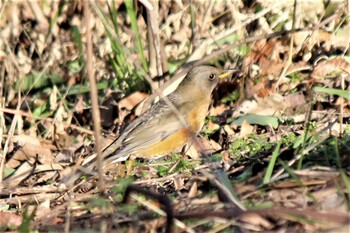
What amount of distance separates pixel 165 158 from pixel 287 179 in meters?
2.78

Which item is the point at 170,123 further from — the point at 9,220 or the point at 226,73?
the point at 9,220

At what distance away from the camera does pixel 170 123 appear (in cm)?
829

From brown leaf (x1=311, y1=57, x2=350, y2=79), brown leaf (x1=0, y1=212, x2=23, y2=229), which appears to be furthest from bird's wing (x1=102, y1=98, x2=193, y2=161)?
brown leaf (x1=0, y1=212, x2=23, y2=229)

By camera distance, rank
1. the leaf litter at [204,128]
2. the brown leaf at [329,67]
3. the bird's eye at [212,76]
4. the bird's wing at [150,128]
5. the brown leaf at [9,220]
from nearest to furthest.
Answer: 1. the leaf litter at [204,128]
2. the brown leaf at [9,220]
3. the bird's wing at [150,128]
4. the brown leaf at [329,67]
5. the bird's eye at [212,76]

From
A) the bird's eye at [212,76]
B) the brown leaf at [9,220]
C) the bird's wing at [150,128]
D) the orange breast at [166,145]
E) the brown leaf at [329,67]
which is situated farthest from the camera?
the bird's eye at [212,76]

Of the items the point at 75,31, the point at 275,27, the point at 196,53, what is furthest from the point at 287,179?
the point at 75,31

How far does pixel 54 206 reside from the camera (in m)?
6.47

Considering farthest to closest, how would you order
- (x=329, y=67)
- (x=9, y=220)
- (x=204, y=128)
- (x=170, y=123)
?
(x=329, y=67)
(x=204, y=128)
(x=170, y=123)
(x=9, y=220)

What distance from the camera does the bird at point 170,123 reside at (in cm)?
800

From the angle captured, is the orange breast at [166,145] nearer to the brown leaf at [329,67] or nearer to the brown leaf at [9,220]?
the brown leaf at [329,67]

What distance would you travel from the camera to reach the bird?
8.00m

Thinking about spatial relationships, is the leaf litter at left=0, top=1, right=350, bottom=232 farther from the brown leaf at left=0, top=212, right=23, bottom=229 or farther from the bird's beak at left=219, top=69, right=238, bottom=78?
the bird's beak at left=219, top=69, right=238, bottom=78

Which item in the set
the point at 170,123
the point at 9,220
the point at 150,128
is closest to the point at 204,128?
the point at 170,123

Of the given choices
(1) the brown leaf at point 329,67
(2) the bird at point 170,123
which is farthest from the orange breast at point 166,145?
(1) the brown leaf at point 329,67
